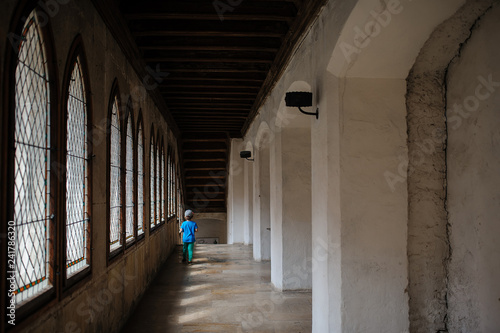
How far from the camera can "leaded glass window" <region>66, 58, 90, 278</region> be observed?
11.6 feet

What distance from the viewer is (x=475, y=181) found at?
3.37 meters

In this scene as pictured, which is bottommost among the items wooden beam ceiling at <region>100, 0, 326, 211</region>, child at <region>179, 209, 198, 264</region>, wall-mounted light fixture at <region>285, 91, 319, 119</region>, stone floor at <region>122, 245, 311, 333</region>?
stone floor at <region>122, 245, 311, 333</region>

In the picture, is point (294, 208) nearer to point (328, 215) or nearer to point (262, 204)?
point (328, 215)

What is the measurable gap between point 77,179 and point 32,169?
0.99 m

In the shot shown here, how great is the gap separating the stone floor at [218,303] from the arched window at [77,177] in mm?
1789

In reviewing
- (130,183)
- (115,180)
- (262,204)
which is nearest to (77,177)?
(115,180)

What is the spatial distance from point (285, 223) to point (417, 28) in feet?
14.1

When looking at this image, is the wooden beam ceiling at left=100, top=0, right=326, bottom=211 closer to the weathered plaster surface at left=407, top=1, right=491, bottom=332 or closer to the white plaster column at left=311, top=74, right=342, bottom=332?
the white plaster column at left=311, top=74, right=342, bottom=332

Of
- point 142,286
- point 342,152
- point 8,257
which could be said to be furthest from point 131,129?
point 8,257

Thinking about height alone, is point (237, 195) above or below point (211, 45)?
below

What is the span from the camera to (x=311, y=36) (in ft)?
15.5

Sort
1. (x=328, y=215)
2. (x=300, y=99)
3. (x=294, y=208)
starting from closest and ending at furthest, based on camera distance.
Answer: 1. (x=328, y=215)
2. (x=300, y=99)
3. (x=294, y=208)

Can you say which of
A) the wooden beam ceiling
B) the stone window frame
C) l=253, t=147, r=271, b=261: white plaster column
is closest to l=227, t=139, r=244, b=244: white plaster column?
the wooden beam ceiling

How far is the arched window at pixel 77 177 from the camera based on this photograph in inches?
140
